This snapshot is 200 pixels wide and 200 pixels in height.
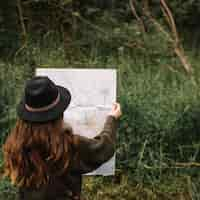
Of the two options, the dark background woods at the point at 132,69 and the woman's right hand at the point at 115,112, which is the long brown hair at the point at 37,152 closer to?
the woman's right hand at the point at 115,112

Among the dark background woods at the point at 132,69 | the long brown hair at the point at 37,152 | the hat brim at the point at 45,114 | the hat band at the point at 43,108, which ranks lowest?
the dark background woods at the point at 132,69

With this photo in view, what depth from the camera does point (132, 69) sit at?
17.8 ft

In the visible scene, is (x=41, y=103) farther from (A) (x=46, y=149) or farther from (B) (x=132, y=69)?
(B) (x=132, y=69)

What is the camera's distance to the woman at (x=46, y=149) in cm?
224

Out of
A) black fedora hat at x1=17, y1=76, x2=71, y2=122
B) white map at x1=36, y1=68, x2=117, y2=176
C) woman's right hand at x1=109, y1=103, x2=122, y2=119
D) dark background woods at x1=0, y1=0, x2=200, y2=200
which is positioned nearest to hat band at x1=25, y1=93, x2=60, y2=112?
black fedora hat at x1=17, y1=76, x2=71, y2=122

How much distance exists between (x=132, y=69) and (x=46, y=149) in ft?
10.8

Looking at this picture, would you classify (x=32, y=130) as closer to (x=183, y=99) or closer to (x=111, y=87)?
(x=111, y=87)

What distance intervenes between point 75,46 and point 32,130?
4322 mm

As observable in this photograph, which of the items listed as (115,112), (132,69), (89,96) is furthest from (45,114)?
(132,69)

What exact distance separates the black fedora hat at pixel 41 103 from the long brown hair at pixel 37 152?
0.04 meters

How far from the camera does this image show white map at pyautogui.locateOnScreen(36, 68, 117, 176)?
122 inches

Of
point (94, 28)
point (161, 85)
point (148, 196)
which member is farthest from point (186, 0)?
point (148, 196)

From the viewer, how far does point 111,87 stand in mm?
3125

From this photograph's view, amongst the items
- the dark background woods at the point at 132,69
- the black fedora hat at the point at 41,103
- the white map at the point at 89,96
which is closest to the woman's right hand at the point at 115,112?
the white map at the point at 89,96
